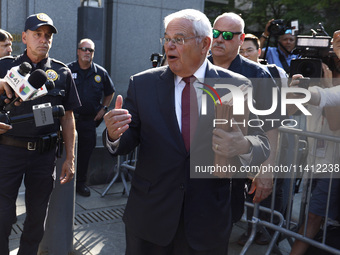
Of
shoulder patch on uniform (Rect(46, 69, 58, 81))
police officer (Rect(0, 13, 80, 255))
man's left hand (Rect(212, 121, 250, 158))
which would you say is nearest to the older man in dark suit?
man's left hand (Rect(212, 121, 250, 158))

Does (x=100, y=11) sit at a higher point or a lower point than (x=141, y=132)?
higher

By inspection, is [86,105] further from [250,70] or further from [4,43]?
[250,70]

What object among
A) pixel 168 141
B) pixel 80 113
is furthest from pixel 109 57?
pixel 168 141

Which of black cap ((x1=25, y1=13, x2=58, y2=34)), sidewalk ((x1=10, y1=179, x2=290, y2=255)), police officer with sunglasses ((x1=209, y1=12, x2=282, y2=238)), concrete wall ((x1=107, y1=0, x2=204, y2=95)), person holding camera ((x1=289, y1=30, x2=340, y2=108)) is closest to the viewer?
police officer with sunglasses ((x1=209, y1=12, x2=282, y2=238))

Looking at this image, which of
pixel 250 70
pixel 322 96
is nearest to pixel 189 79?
pixel 250 70

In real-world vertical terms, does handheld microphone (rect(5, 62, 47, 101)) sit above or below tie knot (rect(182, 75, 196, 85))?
below

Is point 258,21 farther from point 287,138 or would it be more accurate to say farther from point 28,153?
point 28,153

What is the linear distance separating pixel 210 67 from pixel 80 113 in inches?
164

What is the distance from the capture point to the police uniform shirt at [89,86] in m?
6.45

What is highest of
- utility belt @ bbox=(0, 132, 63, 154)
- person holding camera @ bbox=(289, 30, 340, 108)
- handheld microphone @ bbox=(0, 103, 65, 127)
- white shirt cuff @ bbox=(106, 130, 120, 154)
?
person holding camera @ bbox=(289, 30, 340, 108)

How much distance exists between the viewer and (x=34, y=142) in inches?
142

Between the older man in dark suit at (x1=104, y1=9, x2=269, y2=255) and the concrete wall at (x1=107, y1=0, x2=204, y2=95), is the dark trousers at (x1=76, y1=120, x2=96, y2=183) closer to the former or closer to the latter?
the older man in dark suit at (x1=104, y1=9, x2=269, y2=255)

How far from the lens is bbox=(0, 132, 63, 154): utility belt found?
355cm

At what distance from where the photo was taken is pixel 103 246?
4539 millimetres
